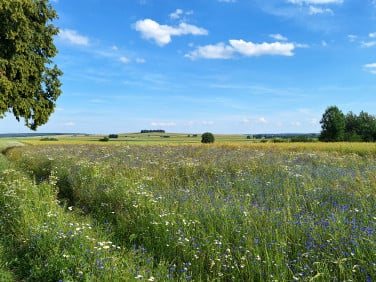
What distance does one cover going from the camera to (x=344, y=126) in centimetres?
8762

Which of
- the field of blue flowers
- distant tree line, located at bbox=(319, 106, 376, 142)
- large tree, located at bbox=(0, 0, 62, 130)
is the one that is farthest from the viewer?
distant tree line, located at bbox=(319, 106, 376, 142)

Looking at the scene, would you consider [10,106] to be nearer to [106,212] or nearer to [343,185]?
[106,212]

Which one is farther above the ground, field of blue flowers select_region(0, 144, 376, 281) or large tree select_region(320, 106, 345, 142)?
large tree select_region(320, 106, 345, 142)

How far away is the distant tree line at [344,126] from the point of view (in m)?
85.8

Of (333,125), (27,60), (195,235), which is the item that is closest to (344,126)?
(333,125)

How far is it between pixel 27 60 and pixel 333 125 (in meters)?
84.6

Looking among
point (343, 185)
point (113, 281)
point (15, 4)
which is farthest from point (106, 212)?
point (15, 4)

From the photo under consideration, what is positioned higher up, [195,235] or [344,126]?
[344,126]

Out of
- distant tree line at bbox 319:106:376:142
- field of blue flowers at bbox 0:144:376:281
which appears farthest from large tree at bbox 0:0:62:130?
distant tree line at bbox 319:106:376:142

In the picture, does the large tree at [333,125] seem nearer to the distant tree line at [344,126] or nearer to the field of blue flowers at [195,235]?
the distant tree line at [344,126]

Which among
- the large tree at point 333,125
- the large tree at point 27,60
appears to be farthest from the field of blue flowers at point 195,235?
the large tree at point 333,125

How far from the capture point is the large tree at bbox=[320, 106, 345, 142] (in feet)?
283

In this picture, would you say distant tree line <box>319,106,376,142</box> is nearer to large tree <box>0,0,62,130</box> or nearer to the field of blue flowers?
large tree <box>0,0,62,130</box>

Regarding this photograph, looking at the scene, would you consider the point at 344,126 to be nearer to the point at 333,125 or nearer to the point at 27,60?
the point at 333,125
